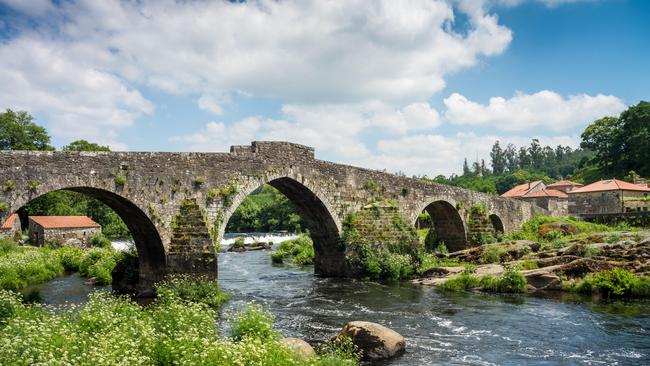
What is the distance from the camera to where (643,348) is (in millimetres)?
11930

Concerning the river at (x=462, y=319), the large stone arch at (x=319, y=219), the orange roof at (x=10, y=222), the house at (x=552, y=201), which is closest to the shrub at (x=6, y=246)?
the orange roof at (x=10, y=222)

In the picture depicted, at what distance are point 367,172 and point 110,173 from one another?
13886 mm

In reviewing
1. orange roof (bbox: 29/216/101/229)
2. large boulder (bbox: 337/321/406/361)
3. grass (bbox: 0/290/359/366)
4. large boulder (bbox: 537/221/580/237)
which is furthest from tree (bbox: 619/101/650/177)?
grass (bbox: 0/290/359/366)

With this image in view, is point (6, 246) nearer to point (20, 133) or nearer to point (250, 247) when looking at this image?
point (250, 247)

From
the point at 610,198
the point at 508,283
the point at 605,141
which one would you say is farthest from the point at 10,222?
the point at 605,141

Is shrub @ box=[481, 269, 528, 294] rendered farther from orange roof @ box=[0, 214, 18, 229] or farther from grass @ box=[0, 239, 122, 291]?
orange roof @ box=[0, 214, 18, 229]

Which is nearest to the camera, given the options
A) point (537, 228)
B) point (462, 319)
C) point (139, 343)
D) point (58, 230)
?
point (139, 343)

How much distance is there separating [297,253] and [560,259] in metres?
17.8

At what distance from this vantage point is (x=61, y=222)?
155 feet

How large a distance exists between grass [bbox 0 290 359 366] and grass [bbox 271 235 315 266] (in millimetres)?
21872

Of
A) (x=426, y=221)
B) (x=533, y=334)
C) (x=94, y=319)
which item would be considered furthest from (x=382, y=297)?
(x=426, y=221)

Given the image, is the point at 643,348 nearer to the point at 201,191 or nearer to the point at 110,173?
the point at 201,191

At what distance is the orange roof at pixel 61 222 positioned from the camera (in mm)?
45594

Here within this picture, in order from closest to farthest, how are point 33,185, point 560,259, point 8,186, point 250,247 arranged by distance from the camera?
point 8,186 → point 33,185 → point 560,259 → point 250,247
